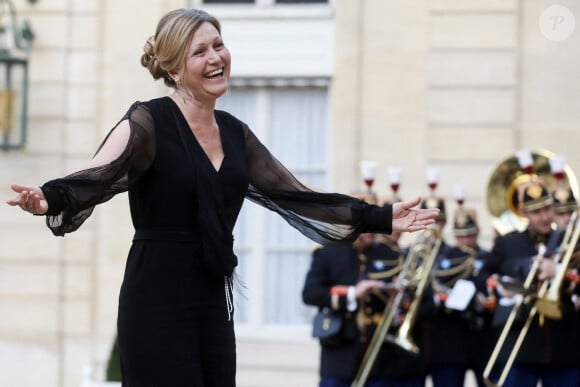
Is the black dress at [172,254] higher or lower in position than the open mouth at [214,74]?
lower

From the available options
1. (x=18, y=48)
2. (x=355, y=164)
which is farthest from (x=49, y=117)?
(x=355, y=164)

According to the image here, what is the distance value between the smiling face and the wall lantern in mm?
10047

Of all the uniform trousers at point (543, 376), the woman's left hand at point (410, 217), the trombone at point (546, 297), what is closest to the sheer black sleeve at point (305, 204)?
the woman's left hand at point (410, 217)

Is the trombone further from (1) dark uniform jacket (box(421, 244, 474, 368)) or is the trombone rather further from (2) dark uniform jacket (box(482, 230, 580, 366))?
(1) dark uniform jacket (box(421, 244, 474, 368))

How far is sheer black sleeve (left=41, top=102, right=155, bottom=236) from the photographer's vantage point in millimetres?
5148

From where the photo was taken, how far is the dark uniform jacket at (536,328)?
10.8m

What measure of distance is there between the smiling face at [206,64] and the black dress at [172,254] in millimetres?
118

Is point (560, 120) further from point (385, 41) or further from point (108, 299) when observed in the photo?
point (108, 299)

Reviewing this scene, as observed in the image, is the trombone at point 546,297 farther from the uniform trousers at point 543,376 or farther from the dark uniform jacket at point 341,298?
the dark uniform jacket at point 341,298

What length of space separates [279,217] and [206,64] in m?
10.0

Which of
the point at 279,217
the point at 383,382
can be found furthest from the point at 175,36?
the point at 279,217

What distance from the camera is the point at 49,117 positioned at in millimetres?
15609

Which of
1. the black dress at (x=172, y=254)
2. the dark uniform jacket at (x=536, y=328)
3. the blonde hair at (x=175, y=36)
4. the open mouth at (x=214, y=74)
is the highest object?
the blonde hair at (x=175, y=36)

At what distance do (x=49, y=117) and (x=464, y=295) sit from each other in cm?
494
